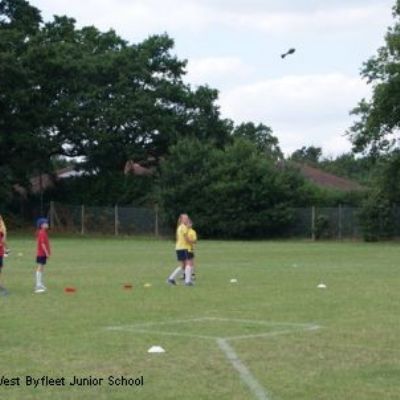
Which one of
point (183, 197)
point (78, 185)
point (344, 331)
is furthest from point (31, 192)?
point (344, 331)

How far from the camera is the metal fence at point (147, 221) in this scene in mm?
58656

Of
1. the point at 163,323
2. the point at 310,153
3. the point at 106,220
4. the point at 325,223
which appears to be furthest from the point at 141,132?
the point at 310,153

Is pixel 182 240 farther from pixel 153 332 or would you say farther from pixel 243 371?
pixel 243 371

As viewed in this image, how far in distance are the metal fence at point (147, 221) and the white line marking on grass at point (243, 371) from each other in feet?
152

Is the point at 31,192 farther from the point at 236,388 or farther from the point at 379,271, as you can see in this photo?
the point at 236,388

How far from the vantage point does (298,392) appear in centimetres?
917

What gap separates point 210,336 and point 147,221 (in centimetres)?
5111

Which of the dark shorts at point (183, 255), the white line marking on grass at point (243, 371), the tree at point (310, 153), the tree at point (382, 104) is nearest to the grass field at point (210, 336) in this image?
the white line marking on grass at point (243, 371)

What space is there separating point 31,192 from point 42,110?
314 inches

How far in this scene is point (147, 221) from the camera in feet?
210

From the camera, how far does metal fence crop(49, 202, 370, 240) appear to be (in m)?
58.7

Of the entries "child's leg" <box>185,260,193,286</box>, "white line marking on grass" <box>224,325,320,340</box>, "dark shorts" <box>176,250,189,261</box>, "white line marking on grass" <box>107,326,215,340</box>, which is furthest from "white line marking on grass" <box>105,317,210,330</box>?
"dark shorts" <box>176,250,189,261</box>

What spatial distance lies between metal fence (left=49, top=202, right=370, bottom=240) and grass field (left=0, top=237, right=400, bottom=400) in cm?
3370

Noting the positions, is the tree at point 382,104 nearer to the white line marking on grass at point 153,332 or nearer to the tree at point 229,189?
the tree at point 229,189
